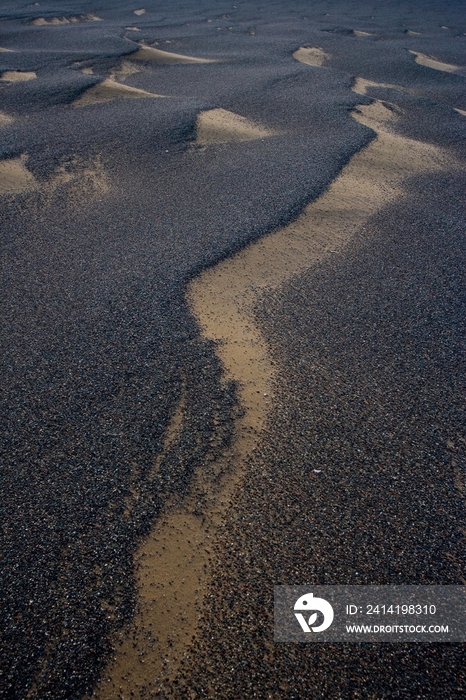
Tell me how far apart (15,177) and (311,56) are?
9704 mm

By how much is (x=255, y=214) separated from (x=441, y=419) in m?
3.24

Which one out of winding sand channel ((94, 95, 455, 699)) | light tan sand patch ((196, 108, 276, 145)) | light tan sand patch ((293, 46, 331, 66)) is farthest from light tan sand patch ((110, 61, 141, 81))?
winding sand channel ((94, 95, 455, 699))

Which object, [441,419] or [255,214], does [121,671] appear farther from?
[255,214]

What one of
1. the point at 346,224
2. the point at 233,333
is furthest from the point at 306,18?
the point at 233,333

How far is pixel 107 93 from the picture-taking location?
8.79m

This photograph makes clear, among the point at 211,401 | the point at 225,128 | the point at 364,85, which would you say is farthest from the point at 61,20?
the point at 211,401

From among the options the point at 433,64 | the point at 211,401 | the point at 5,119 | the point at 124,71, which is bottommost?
the point at 211,401

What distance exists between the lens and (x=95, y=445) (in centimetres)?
294

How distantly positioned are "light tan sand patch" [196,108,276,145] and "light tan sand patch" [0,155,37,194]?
2.48 meters

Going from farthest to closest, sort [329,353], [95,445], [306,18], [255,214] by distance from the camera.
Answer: [306,18], [255,214], [329,353], [95,445]

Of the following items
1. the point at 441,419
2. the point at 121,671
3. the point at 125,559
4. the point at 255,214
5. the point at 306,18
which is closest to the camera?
the point at 121,671

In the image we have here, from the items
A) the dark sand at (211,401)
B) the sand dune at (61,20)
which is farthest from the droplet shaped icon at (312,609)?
the sand dune at (61,20)

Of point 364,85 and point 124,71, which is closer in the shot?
point 364,85

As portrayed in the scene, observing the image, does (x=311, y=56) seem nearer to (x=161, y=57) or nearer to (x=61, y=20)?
(x=161, y=57)
